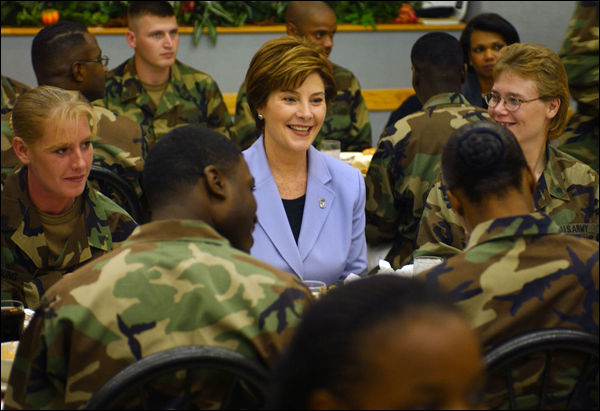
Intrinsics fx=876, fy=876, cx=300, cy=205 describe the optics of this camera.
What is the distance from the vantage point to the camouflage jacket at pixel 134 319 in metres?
1.51

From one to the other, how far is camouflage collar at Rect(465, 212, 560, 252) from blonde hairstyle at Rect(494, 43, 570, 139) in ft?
4.10

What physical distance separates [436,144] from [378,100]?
3.57 meters

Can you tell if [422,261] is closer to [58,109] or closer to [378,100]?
[58,109]

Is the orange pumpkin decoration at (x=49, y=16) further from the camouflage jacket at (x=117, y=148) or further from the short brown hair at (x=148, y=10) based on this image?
the camouflage jacket at (x=117, y=148)

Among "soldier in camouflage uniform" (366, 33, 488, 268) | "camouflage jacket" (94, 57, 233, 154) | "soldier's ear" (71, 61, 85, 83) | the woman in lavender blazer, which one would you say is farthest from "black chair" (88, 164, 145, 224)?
"camouflage jacket" (94, 57, 233, 154)

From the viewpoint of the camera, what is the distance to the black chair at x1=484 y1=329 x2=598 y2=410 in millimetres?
1552

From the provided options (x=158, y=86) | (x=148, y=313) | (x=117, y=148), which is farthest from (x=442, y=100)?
(x=148, y=313)

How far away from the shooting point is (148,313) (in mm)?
1514

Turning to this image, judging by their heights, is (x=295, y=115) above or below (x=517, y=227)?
below

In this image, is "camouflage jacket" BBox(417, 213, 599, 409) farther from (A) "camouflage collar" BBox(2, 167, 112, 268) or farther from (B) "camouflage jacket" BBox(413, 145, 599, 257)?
(A) "camouflage collar" BBox(2, 167, 112, 268)

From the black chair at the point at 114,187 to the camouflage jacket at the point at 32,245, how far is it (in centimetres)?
60

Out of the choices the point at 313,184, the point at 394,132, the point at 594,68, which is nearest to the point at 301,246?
the point at 313,184

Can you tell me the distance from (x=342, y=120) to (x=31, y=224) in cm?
273

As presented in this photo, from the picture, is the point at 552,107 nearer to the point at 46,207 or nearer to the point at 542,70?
the point at 542,70
